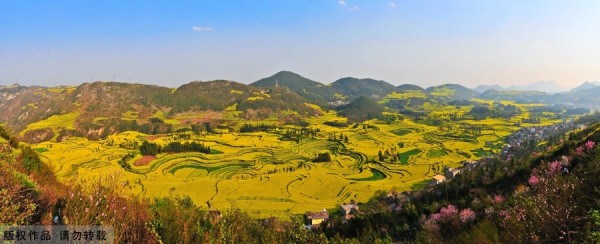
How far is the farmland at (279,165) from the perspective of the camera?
48344 millimetres

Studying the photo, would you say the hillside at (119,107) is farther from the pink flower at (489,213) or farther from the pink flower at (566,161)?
the pink flower at (566,161)

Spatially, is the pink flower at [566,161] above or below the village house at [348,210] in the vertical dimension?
above

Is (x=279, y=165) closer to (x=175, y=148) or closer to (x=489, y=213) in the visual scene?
(x=175, y=148)

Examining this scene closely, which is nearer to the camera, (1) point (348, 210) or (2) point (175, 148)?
(1) point (348, 210)

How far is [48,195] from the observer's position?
7.88m

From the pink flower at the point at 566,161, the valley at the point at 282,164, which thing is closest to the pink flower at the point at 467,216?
the pink flower at the point at 566,161

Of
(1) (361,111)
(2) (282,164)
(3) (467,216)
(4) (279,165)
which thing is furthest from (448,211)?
(1) (361,111)

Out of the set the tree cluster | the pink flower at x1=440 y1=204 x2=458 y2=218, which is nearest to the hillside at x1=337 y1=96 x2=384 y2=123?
the tree cluster

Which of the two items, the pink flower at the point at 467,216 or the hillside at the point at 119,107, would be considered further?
the hillside at the point at 119,107

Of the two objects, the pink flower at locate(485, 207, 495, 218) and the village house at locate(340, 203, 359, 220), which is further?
the village house at locate(340, 203, 359, 220)

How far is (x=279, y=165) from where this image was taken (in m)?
68.2

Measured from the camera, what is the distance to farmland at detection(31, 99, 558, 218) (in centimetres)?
4834

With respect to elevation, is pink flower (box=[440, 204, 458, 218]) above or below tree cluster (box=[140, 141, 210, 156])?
above

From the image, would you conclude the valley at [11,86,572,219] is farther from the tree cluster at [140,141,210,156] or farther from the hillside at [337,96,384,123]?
the hillside at [337,96,384,123]
